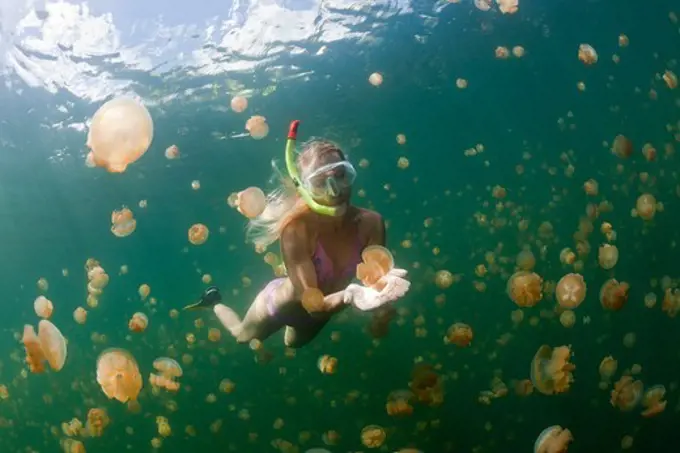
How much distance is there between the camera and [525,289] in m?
6.09

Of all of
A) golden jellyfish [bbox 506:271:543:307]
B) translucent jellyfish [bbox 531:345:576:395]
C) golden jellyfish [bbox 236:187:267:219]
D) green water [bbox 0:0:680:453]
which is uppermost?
golden jellyfish [bbox 236:187:267:219]

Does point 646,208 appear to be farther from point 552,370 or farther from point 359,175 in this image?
point 359,175

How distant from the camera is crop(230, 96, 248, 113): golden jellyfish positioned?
11367 millimetres

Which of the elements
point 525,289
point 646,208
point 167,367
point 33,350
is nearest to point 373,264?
point 525,289

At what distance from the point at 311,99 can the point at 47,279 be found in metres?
12.9

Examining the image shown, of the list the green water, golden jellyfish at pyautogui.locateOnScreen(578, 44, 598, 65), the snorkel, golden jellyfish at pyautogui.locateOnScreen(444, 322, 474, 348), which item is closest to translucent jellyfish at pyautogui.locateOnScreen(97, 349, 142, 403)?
golden jellyfish at pyautogui.locateOnScreen(444, 322, 474, 348)

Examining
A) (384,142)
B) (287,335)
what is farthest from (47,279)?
(287,335)

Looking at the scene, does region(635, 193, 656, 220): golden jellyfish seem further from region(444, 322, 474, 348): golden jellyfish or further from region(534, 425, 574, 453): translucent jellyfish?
region(534, 425, 574, 453): translucent jellyfish

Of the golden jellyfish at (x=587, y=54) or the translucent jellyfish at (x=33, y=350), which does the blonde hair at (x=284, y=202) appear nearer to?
the translucent jellyfish at (x=33, y=350)

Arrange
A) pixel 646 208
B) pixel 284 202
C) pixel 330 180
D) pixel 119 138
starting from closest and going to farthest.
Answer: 1. pixel 330 180
2. pixel 284 202
3. pixel 119 138
4. pixel 646 208

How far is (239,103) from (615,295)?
760 cm

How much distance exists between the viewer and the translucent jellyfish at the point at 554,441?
567 centimetres

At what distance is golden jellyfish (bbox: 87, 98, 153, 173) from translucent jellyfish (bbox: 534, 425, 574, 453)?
5143 millimetres

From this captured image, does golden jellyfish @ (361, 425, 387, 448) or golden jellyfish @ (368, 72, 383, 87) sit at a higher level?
golden jellyfish @ (368, 72, 383, 87)
